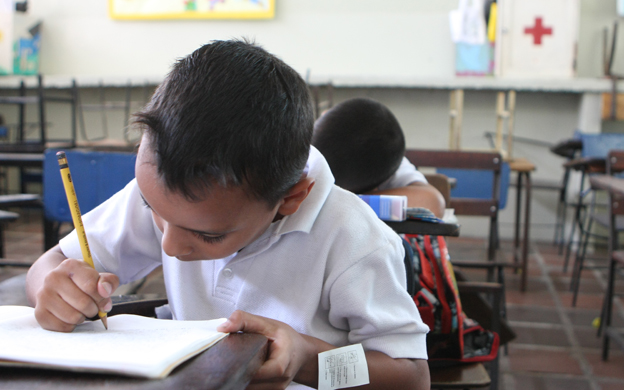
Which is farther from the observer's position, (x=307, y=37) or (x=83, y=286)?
(x=307, y=37)

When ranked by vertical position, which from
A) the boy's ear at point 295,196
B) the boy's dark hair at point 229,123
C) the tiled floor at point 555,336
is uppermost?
the boy's dark hair at point 229,123

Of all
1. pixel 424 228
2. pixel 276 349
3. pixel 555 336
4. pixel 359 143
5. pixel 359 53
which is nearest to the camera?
pixel 276 349

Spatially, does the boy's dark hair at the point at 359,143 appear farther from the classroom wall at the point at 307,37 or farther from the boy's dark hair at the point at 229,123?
the classroom wall at the point at 307,37

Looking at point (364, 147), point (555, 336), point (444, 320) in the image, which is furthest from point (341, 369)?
point (555, 336)

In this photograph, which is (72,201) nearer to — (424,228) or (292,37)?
(424,228)

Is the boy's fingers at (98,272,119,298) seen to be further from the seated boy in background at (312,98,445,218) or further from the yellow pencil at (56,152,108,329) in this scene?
the seated boy in background at (312,98,445,218)

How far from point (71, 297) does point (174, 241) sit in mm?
115

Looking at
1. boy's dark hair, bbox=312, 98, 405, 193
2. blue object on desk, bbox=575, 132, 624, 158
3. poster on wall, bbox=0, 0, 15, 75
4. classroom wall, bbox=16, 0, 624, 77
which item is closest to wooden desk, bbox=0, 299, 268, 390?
boy's dark hair, bbox=312, 98, 405, 193

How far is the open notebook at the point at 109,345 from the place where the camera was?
1.21 ft

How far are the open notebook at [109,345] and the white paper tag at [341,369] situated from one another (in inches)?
5.9

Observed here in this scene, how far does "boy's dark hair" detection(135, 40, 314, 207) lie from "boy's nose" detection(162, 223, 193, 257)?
57 millimetres

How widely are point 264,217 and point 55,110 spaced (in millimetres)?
5202

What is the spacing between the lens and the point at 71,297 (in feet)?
1.75

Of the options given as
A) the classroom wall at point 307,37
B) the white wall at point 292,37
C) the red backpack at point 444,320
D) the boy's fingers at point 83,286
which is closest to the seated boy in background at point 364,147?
the red backpack at point 444,320
